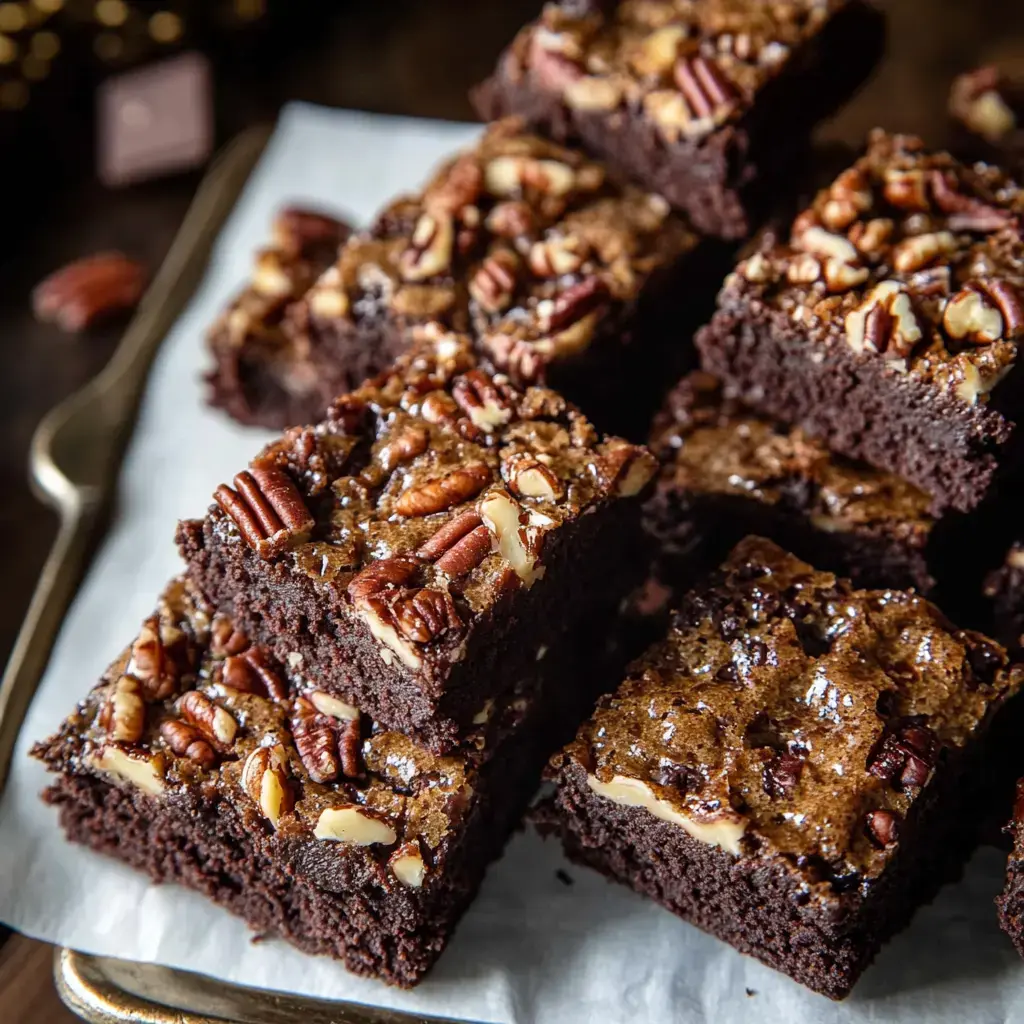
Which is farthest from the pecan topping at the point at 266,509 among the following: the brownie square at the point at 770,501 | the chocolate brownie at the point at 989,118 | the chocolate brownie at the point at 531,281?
the chocolate brownie at the point at 989,118

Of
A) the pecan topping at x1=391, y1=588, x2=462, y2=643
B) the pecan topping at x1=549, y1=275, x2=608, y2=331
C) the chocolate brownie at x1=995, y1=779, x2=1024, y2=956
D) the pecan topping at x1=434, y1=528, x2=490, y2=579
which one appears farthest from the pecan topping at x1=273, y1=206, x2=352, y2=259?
the chocolate brownie at x1=995, y1=779, x2=1024, y2=956

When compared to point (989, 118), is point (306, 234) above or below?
below

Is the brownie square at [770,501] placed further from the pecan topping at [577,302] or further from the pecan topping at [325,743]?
the pecan topping at [325,743]

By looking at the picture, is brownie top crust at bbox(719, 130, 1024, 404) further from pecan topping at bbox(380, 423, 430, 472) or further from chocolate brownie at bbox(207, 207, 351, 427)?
chocolate brownie at bbox(207, 207, 351, 427)

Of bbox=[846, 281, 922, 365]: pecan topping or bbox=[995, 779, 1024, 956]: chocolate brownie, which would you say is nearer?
bbox=[995, 779, 1024, 956]: chocolate brownie

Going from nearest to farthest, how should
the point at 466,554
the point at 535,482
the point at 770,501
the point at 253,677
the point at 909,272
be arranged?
the point at 466,554 < the point at 535,482 < the point at 253,677 < the point at 909,272 < the point at 770,501

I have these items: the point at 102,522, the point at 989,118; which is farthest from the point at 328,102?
the point at 989,118

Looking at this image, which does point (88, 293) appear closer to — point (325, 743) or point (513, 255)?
point (513, 255)
